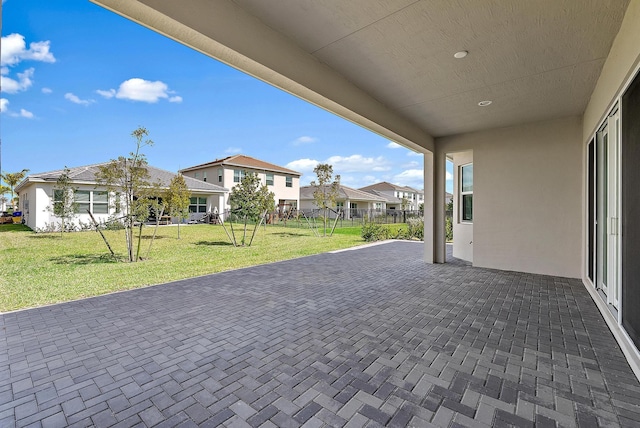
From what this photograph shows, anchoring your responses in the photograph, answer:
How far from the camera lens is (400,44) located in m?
3.05

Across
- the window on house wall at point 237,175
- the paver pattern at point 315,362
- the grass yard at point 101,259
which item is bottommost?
the paver pattern at point 315,362

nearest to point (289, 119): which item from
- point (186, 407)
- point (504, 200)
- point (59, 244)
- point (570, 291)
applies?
point (59, 244)

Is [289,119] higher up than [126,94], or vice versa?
[289,119]

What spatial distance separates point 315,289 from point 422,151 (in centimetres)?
425

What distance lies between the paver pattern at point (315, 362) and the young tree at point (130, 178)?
3114 millimetres

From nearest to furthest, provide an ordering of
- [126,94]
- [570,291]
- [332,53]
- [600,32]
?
[600,32] → [332,53] → [570,291] → [126,94]

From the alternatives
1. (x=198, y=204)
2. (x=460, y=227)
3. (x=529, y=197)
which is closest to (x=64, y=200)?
(x=198, y=204)

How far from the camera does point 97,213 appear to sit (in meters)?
8.99

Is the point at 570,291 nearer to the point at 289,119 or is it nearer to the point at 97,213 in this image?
the point at 97,213

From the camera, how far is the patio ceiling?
2420 mm

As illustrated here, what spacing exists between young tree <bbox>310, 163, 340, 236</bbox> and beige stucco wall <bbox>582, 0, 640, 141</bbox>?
379 inches

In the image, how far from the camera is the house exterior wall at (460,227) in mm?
7215

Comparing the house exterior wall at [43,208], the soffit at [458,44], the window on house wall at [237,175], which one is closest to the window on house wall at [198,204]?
the window on house wall at [237,175]

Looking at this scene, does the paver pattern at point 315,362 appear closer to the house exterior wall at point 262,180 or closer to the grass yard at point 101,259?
the grass yard at point 101,259
